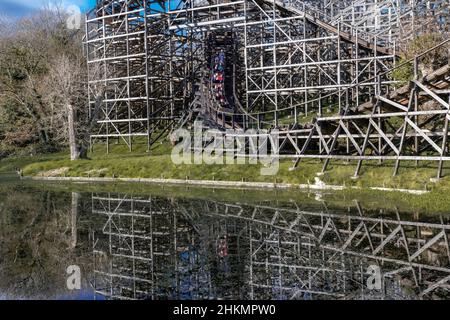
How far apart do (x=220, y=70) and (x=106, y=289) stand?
3248cm

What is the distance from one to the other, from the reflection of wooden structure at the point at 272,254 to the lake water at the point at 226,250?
0.07ft

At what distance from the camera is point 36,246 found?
11.6m

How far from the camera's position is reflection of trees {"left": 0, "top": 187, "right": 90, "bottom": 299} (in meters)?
8.65

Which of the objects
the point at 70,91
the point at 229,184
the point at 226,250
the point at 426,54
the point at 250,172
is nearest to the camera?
the point at 226,250

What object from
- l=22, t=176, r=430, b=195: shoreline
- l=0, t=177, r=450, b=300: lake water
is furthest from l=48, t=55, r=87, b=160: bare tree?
l=0, t=177, r=450, b=300: lake water

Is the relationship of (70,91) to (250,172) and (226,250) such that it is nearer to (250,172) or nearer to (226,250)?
(250,172)

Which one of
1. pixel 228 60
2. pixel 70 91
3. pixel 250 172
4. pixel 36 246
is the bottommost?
pixel 36 246

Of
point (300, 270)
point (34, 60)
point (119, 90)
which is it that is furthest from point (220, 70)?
point (300, 270)

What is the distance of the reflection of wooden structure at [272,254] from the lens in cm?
796

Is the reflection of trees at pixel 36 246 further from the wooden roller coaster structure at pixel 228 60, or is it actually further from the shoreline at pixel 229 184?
the wooden roller coaster structure at pixel 228 60

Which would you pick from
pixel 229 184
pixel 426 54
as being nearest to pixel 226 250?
pixel 229 184

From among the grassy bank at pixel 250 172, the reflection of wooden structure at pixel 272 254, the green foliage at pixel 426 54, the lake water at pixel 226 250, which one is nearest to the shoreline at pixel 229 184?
the grassy bank at pixel 250 172

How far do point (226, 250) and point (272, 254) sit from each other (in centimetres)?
101
